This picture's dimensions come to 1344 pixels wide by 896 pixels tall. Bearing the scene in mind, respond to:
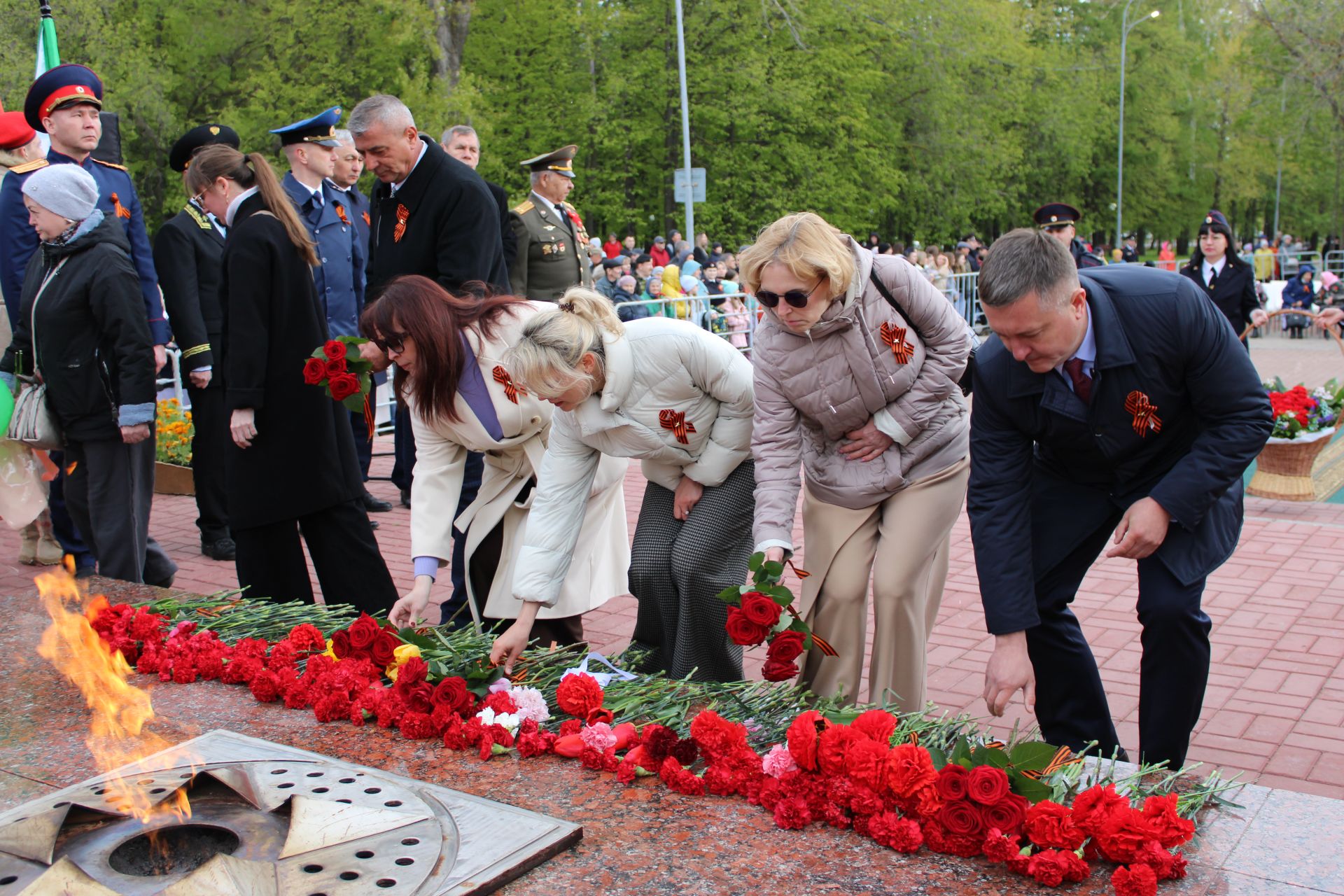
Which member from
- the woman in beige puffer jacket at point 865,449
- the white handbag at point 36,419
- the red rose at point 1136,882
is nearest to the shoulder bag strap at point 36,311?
the white handbag at point 36,419

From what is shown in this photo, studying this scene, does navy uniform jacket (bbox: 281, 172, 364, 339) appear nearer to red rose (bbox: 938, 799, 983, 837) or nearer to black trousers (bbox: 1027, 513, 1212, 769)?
black trousers (bbox: 1027, 513, 1212, 769)

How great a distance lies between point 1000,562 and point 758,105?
2738 cm

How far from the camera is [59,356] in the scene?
17.2 feet

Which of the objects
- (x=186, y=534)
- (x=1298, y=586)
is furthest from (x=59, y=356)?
(x=1298, y=586)

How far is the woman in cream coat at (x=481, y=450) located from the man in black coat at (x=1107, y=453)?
4.41 feet

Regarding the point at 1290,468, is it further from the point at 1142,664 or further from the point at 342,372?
the point at 342,372

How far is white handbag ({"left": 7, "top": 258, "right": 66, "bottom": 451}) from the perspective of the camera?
521 centimetres

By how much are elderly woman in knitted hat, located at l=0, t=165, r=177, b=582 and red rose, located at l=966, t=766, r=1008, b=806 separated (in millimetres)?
3940

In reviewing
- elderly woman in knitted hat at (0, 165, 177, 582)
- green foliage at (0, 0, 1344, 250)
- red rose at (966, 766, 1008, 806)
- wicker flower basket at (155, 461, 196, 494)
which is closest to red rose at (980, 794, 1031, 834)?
red rose at (966, 766, 1008, 806)

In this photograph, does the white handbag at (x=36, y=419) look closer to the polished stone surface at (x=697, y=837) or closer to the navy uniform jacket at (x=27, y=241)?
the navy uniform jacket at (x=27, y=241)

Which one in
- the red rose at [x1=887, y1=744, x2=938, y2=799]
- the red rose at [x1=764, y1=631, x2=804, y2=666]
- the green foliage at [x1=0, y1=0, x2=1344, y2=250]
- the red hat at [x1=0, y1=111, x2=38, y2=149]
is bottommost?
the red rose at [x1=887, y1=744, x2=938, y2=799]

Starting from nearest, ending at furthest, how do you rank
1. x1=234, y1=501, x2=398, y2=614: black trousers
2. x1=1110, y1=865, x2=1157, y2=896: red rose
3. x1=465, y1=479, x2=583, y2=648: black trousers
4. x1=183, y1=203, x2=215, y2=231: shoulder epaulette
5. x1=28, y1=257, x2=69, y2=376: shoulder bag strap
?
x1=1110, y1=865, x2=1157, y2=896: red rose
x1=465, y1=479, x2=583, y2=648: black trousers
x1=234, y1=501, x2=398, y2=614: black trousers
x1=28, y1=257, x2=69, y2=376: shoulder bag strap
x1=183, y1=203, x2=215, y2=231: shoulder epaulette

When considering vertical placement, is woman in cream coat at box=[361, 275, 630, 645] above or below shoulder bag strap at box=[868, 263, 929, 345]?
below

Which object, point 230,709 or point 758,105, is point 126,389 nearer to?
point 230,709
